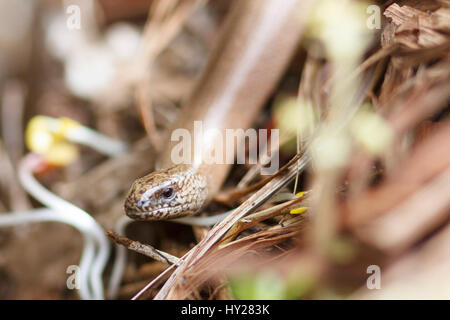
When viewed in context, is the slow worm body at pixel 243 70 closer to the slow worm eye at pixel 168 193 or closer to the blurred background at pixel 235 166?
the blurred background at pixel 235 166

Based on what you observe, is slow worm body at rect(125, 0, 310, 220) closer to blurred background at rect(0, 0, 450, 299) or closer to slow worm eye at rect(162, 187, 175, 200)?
blurred background at rect(0, 0, 450, 299)

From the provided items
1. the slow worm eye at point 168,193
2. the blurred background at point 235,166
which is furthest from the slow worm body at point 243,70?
the slow worm eye at point 168,193

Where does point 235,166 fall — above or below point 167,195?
above

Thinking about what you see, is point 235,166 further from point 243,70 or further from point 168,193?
point 243,70

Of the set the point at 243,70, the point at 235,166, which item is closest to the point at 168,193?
the point at 235,166

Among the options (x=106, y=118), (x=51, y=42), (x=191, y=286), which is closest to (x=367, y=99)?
(x=191, y=286)
